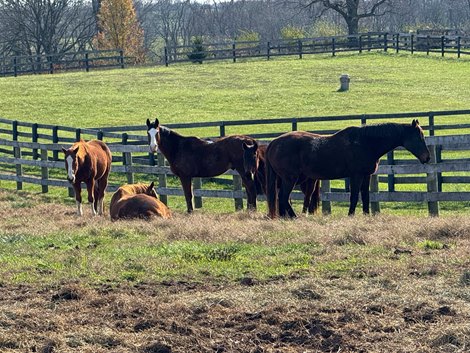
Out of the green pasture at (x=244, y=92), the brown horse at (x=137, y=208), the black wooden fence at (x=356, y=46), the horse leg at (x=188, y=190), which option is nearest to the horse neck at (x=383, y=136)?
the brown horse at (x=137, y=208)

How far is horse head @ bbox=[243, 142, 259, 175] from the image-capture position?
1495cm

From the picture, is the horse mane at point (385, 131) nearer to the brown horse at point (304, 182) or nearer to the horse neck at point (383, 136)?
the horse neck at point (383, 136)

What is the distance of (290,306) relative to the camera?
24.4 feet

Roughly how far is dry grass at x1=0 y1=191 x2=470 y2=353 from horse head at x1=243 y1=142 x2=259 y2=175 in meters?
4.19

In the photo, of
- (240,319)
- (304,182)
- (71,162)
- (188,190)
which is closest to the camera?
(240,319)

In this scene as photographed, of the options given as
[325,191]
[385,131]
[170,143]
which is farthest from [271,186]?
[170,143]

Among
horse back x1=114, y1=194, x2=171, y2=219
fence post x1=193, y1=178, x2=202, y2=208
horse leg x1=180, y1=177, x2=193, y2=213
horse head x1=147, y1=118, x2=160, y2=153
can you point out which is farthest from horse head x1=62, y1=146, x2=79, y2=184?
fence post x1=193, y1=178, x2=202, y2=208

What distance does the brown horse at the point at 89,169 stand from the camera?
1614 centimetres

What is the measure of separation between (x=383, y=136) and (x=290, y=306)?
6923 millimetres

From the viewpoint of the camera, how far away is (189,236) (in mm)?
11562

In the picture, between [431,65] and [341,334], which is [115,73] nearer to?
[431,65]

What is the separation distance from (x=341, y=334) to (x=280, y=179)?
8.14m

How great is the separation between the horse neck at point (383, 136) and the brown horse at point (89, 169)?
5.55m

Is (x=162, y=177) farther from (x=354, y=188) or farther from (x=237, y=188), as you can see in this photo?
(x=354, y=188)
